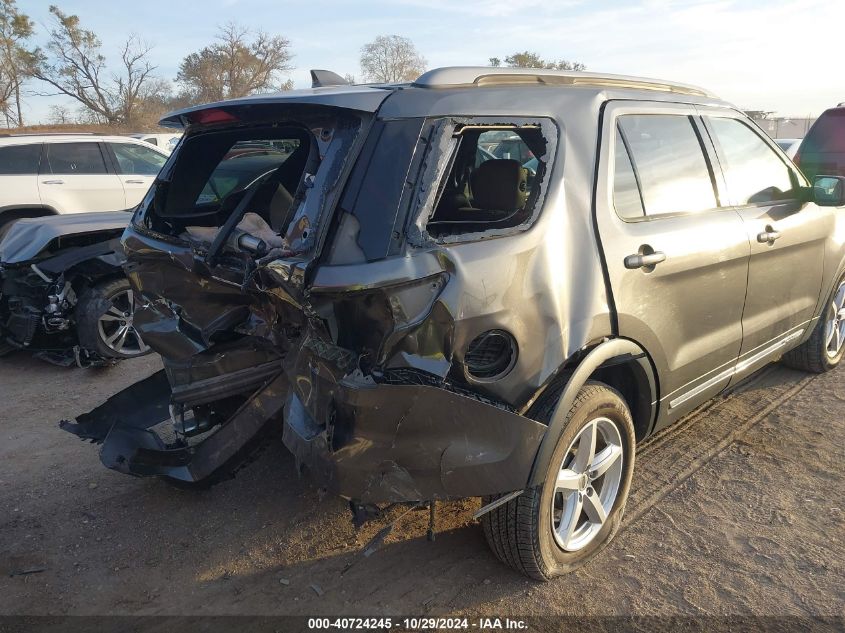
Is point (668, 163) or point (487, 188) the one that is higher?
point (668, 163)

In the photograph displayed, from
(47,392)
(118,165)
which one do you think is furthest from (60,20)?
(47,392)

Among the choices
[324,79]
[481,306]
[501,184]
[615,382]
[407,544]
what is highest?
[324,79]

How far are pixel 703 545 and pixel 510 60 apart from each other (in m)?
52.6

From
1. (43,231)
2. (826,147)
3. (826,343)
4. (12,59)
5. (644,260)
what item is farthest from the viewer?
(12,59)

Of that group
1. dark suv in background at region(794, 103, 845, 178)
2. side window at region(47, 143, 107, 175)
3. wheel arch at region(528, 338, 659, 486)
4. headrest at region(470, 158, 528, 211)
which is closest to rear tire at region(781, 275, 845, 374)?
wheel arch at region(528, 338, 659, 486)

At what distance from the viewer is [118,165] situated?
31.1ft

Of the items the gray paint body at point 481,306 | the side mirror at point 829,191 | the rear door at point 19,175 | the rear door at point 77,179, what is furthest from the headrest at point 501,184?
the rear door at point 19,175

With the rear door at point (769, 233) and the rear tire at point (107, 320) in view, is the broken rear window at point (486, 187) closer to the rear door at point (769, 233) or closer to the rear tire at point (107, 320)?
the rear door at point (769, 233)

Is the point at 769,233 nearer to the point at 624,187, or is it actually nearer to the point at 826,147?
the point at 624,187

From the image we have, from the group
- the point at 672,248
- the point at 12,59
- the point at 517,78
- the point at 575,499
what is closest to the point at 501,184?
the point at 517,78

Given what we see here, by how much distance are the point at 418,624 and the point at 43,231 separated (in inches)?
178

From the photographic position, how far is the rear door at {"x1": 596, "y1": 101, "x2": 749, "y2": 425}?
2.74m

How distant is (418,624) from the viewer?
2.54 meters

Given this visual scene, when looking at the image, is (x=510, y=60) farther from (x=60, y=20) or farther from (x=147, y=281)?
(x=147, y=281)
